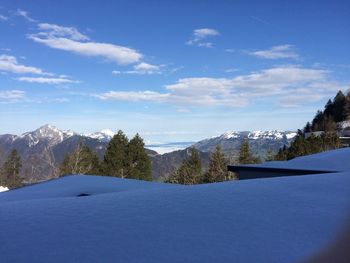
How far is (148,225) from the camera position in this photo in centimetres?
237

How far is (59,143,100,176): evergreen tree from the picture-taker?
27.1m

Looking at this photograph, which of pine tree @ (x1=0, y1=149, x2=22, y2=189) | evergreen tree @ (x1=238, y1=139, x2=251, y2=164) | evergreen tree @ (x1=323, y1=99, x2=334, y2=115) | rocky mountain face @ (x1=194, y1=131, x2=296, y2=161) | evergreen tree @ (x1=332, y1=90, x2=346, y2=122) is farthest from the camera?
evergreen tree @ (x1=323, y1=99, x2=334, y2=115)

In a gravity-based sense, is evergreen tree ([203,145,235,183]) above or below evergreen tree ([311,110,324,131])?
below

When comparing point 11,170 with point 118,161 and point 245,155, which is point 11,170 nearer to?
point 118,161

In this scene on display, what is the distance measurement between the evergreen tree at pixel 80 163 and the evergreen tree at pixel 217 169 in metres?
8.76

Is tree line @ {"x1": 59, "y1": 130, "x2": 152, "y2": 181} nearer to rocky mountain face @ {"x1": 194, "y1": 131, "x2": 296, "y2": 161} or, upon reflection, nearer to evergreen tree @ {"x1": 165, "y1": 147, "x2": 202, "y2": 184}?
evergreen tree @ {"x1": 165, "y1": 147, "x2": 202, "y2": 184}

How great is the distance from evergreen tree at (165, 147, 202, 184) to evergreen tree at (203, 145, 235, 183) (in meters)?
0.86

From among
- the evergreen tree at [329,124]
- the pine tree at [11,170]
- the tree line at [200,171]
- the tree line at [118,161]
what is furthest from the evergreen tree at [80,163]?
the evergreen tree at [329,124]

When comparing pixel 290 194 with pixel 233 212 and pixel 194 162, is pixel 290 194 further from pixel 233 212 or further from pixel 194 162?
pixel 194 162

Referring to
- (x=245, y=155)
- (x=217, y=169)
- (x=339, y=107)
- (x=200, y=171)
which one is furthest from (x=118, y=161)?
(x=339, y=107)

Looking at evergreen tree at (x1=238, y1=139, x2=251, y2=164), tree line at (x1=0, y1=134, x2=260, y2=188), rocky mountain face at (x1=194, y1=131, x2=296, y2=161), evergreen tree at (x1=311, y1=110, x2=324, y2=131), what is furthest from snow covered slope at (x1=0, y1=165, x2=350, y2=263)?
evergreen tree at (x1=311, y1=110, x2=324, y2=131)

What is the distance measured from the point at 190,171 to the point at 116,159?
19.2ft

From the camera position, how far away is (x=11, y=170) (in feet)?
138

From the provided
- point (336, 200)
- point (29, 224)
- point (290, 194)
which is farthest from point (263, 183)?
point (29, 224)
